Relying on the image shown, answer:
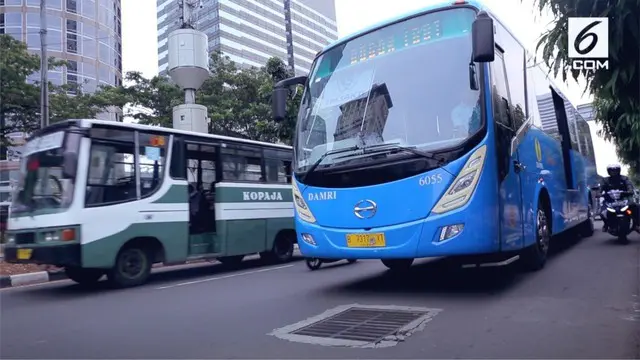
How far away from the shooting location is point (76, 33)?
4359 cm

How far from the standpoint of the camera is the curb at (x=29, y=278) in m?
9.37

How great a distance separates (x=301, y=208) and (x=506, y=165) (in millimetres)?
2421

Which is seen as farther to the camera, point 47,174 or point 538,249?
point 47,174

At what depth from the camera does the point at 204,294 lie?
23.4 ft

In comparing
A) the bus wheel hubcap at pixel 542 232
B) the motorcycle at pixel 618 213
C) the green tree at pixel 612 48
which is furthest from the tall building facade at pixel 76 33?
the green tree at pixel 612 48

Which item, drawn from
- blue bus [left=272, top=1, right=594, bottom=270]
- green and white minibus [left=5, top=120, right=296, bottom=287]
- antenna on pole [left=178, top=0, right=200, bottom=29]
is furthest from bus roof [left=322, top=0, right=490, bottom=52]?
antenna on pole [left=178, top=0, right=200, bottom=29]

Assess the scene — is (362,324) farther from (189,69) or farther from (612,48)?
(189,69)

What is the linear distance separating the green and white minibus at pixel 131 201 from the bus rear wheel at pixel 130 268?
2cm

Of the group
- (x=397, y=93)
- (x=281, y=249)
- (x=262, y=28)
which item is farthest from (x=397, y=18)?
(x=262, y=28)

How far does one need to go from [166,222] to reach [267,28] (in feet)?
292

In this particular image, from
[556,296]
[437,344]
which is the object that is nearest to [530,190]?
[556,296]

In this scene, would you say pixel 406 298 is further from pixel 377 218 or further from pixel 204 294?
pixel 204 294

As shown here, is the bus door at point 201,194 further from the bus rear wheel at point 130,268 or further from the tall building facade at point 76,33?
the tall building facade at point 76,33

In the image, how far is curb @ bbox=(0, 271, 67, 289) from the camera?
9367 millimetres
